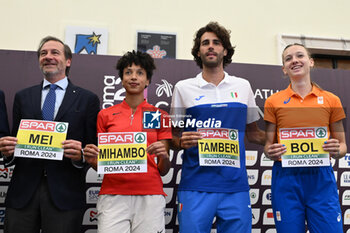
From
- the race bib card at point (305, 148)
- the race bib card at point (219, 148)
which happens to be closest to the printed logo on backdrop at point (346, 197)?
the race bib card at point (305, 148)

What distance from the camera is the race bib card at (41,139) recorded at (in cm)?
178

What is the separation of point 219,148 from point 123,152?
0.59 meters

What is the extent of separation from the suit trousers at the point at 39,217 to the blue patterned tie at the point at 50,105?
42 centimetres

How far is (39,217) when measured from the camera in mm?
1772

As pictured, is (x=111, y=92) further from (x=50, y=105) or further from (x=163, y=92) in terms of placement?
(x=50, y=105)

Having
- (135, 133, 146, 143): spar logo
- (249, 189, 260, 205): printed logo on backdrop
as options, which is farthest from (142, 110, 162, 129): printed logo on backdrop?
(249, 189, 260, 205): printed logo on backdrop

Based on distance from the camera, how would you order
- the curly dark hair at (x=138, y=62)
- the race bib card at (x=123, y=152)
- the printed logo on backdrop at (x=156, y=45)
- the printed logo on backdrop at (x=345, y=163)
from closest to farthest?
the race bib card at (x=123, y=152), the curly dark hair at (x=138, y=62), the printed logo on backdrop at (x=345, y=163), the printed logo on backdrop at (x=156, y=45)

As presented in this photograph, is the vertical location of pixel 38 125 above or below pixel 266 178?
above

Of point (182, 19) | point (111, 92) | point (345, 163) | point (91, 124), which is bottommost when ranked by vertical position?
point (345, 163)

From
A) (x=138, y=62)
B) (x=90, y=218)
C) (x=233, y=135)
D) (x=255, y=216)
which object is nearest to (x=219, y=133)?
(x=233, y=135)

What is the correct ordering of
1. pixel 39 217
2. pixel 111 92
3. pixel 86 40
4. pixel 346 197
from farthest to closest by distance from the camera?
pixel 86 40 → pixel 346 197 → pixel 111 92 → pixel 39 217

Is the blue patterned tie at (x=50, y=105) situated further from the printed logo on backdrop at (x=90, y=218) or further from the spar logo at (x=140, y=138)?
the printed logo on backdrop at (x=90, y=218)

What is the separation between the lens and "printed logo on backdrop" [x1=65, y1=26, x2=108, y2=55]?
4180 mm

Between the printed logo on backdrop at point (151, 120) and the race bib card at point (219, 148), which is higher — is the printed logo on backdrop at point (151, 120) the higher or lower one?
the higher one
